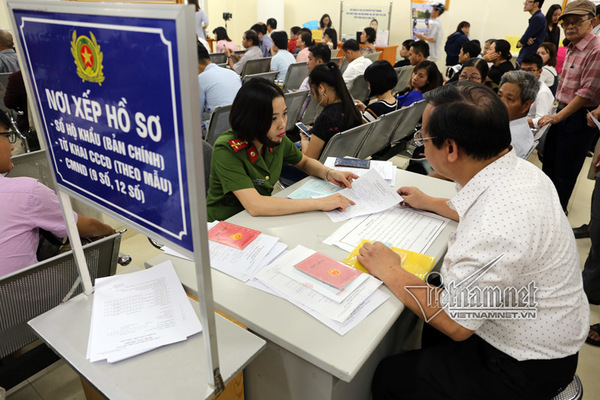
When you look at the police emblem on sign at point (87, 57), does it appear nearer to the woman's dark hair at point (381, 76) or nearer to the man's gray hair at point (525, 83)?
the man's gray hair at point (525, 83)

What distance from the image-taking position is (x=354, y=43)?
509 centimetres

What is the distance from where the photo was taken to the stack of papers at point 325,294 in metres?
0.98

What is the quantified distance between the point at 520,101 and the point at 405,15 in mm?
7656

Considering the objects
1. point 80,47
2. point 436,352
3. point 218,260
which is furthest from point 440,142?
point 80,47

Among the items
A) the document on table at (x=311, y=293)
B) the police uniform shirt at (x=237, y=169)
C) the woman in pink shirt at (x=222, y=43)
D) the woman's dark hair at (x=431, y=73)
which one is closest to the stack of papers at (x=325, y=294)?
the document on table at (x=311, y=293)

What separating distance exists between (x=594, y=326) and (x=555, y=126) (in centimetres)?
174

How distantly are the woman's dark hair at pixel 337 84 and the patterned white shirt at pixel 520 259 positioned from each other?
152 cm

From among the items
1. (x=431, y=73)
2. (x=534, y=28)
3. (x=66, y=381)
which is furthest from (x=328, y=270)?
(x=534, y=28)

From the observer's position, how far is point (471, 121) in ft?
3.34

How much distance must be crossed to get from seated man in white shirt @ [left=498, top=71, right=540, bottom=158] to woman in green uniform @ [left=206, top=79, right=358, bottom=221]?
1.15 m

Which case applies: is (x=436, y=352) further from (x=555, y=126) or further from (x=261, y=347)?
(x=555, y=126)

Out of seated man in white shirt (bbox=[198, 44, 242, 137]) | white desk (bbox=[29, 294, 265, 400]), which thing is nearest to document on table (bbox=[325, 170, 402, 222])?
white desk (bbox=[29, 294, 265, 400])

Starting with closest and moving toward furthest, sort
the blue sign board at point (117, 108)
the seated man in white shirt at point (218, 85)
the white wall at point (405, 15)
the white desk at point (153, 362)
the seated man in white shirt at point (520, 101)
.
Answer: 1. the blue sign board at point (117, 108)
2. the white desk at point (153, 362)
3. the seated man in white shirt at point (520, 101)
4. the seated man in white shirt at point (218, 85)
5. the white wall at point (405, 15)

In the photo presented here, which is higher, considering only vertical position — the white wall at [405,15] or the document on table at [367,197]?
the white wall at [405,15]
